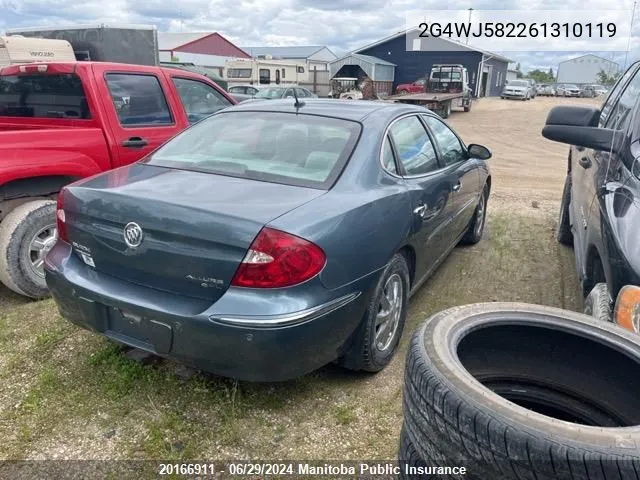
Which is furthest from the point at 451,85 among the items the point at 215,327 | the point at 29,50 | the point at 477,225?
the point at 215,327

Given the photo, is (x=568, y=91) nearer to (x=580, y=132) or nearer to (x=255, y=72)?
(x=255, y=72)

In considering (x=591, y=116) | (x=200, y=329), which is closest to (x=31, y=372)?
(x=200, y=329)

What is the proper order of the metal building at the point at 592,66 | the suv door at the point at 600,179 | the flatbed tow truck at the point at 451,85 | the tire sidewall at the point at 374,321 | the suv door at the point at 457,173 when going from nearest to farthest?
1. the suv door at the point at 600,179
2. the tire sidewall at the point at 374,321
3. the suv door at the point at 457,173
4. the metal building at the point at 592,66
5. the flatbed tow truck at the point at 451,85

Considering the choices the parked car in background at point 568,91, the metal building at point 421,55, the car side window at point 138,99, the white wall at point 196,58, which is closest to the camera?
the car side window at point 138,99

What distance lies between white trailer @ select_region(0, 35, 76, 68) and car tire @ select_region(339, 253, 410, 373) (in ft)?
29.3

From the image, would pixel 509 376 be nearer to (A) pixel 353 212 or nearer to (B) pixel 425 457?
(B) pixel 425 457

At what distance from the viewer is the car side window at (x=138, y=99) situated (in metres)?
4.59

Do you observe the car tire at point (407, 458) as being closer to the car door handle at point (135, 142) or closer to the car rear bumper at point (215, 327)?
the car rear bumper at point (215, 327)

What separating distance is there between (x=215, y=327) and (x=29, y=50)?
9820 millimetres

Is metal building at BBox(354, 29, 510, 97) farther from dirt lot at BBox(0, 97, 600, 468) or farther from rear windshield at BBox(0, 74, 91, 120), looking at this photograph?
dirt lot at BBox(0, 97, 600, 468)

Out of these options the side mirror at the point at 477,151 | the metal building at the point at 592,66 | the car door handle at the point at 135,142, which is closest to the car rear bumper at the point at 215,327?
the car door handle at the point at 135,142

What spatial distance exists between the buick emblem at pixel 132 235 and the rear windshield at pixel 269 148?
654mm

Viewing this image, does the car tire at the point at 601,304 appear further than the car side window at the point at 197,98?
No

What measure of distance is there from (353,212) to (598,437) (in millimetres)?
1556
